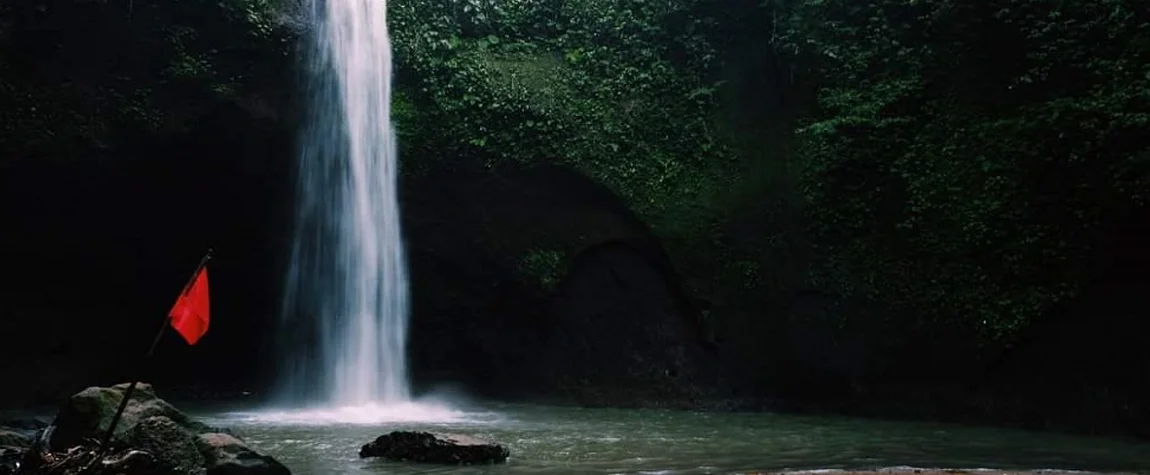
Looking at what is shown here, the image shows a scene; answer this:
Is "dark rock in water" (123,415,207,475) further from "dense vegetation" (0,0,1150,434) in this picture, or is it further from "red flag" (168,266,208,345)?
"dense vegetation" (0,0,1150,434)

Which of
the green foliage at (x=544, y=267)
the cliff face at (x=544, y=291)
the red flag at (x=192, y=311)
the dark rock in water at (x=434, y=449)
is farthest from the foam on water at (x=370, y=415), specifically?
the red flag at (x=192, y=311)

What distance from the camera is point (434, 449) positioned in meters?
8.74

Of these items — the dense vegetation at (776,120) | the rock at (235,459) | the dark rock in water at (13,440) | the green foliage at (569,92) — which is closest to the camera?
the rock at (235,459)

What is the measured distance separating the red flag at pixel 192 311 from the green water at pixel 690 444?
168 cm

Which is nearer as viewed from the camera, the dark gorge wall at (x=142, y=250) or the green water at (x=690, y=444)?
the green water at (x=690, y=444)

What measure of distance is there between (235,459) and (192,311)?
129 centimetres

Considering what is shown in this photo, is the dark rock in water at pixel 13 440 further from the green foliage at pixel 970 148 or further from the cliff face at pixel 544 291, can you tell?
the green foliage at pixel 970 148

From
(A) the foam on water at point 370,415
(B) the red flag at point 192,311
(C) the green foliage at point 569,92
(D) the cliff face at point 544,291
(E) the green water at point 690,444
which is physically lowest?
(E) the green water at point 690,444

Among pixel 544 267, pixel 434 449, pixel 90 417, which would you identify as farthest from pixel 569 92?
pixel 90 417

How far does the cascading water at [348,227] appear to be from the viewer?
16031mm

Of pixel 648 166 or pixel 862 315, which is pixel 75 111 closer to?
pixel 648 166

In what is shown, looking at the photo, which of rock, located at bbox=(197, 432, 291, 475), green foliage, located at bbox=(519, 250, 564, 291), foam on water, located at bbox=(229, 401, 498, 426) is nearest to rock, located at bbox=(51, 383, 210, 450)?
rock, located at bbox=(197, 432, 291, 475)

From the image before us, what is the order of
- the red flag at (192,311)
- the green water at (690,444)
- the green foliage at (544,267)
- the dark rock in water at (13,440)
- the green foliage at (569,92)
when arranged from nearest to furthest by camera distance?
the red flag at (192,311), the green water at (690,444), the dark rock in water at (13,440), the green foliage at (544,267), the green foliage at (569,92)

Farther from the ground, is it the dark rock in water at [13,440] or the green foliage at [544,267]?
the green foliage at [544,267]
